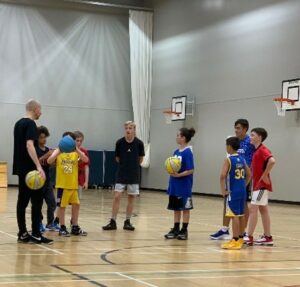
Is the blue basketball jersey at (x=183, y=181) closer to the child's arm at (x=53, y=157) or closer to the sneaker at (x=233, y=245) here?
the sneaker at (x=233, y=245)

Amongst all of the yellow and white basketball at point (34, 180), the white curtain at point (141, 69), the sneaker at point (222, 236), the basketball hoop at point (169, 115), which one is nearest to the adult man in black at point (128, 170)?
the sneaker at point (222, 236)

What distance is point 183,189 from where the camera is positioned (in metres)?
8.51

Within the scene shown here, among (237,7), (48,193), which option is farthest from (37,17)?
(48,193)

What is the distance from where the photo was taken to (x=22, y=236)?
748 cm

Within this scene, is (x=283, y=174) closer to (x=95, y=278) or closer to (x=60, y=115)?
(x=60, y=115)

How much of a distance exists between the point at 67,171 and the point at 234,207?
7.59 feet

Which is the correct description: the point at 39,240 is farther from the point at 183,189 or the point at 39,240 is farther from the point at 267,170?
the point at 267,170

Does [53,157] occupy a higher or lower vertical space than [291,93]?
lower

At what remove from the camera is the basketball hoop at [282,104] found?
58.7ft

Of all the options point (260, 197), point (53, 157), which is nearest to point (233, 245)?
point (260, 197)

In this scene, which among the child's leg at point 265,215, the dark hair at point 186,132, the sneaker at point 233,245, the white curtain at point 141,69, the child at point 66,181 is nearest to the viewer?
the sneaker at point 233,245

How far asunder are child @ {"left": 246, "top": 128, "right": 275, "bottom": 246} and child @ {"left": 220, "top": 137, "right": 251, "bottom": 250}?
0.84 ft

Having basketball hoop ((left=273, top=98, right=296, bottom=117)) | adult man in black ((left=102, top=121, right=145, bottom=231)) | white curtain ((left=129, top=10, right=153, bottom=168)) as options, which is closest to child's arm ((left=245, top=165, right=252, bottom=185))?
adult man in black ((left=102, top=121, right=145, bottom=231))

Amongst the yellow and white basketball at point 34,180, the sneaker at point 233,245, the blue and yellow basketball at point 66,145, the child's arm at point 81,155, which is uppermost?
the blue and yellow basketball at point 66,145
